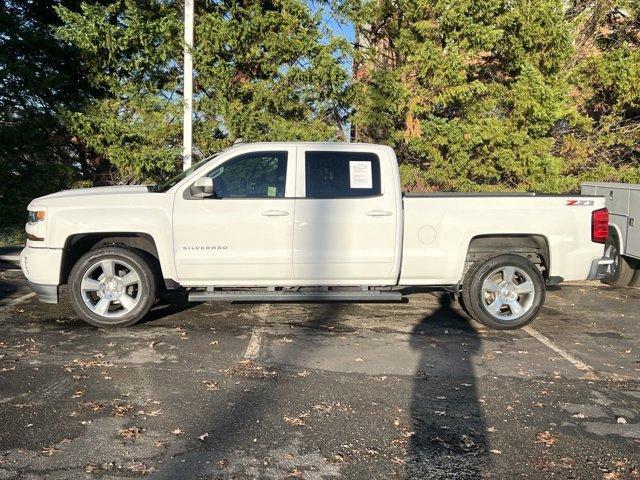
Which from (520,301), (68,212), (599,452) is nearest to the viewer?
(599,452)

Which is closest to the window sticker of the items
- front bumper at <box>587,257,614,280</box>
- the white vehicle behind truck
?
front bumper at <box>587,257,614,280</box>

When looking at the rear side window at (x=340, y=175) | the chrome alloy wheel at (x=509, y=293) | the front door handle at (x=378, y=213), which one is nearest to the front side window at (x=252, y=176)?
the rear side window at (x=340, y=175)

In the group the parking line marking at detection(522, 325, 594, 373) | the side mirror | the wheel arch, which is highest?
the side mirror

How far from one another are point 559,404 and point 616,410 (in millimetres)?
388

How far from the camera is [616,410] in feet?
14.7

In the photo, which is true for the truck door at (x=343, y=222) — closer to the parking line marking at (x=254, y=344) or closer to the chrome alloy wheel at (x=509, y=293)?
the parking line marking at (x=254, y=344)

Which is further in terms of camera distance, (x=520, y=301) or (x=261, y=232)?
(x=520, y=301)

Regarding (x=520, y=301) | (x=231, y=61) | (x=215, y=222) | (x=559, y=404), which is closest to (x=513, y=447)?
(x=559, y=404)

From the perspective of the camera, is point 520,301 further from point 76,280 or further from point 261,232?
point 76,280

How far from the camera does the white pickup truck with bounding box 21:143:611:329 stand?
6289mm

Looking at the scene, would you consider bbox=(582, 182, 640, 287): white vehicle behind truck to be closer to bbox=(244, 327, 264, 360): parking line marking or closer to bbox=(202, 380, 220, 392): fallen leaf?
bbox=(244, 327, 264, 360): parking line marking

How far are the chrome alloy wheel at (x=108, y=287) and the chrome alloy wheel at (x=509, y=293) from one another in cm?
370

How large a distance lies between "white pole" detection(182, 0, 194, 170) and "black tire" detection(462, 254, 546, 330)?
599 cm

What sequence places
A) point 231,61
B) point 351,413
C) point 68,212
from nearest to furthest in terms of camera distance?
point 351,413 < point 68,212 < point 231,61
